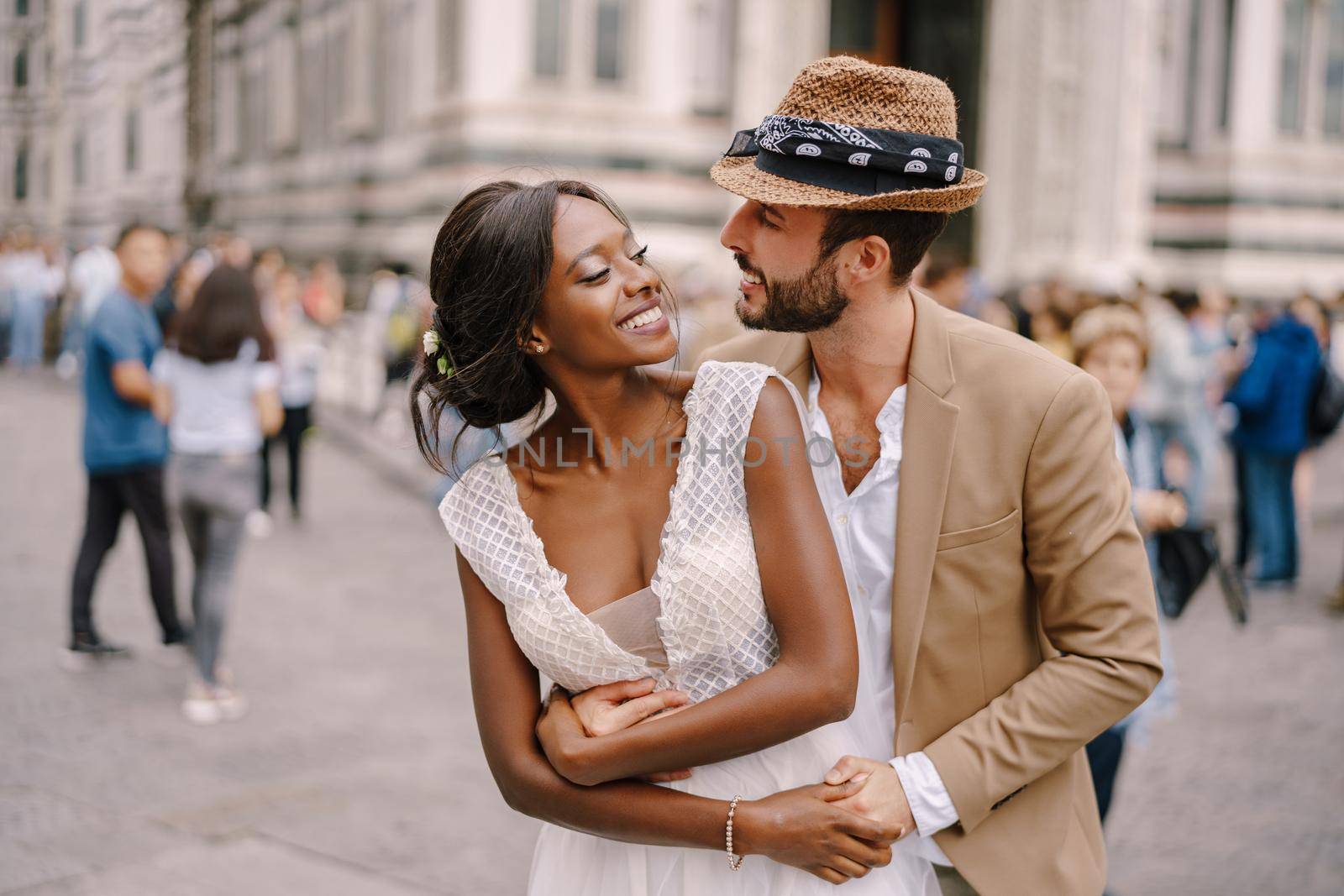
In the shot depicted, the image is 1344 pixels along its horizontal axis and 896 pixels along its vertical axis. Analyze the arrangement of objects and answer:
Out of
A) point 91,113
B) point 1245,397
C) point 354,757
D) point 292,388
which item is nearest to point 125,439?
point 354,757

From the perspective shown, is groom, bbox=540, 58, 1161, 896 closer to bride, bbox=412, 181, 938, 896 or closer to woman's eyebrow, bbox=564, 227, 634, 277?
bride, bbox=412, 181, 938, 896

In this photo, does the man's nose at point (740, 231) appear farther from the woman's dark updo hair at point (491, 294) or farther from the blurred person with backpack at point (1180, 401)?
the blurred person with backpack at point (1180, 401)

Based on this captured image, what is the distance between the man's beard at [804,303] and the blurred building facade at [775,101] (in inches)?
464

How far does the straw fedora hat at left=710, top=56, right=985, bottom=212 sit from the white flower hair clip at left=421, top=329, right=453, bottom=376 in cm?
56

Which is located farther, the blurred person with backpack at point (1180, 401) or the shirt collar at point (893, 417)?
the blurred person with backpack at point (1180, 401)

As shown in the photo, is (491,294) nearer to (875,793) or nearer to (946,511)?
(946,511)

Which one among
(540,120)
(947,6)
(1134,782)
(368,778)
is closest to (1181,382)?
(1134,782)

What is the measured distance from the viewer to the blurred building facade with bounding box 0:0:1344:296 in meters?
16.0

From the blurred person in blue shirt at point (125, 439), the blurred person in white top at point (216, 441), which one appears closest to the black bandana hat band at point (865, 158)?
the blurred person in white top at point (216, 441)

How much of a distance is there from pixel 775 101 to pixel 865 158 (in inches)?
601

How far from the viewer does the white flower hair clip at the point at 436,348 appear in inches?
88.0

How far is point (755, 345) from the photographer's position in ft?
8.38

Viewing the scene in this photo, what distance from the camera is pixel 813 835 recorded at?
1.97 meters

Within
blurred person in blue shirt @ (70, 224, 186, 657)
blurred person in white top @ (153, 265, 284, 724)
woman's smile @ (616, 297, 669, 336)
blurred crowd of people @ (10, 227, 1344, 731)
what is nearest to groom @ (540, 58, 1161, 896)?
woman's smile @ (616, 297, 669, 336)
